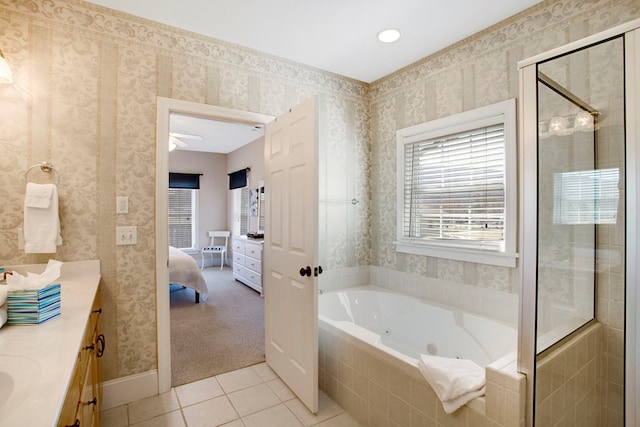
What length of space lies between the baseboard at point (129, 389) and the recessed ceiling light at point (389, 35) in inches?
117

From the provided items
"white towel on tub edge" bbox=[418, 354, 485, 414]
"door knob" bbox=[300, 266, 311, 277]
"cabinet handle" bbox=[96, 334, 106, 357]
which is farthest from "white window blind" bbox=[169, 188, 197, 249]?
"white towel on tub edge" bbox=[418, 354, 485, 414]

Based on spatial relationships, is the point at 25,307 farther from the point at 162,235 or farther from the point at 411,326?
the point at 411,326

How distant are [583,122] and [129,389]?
3.19m

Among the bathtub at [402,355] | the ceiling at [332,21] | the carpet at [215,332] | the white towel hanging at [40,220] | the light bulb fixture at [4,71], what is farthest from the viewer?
the carpet at [215,332]

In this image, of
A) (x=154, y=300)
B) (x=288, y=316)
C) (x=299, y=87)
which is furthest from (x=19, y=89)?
(x=288, y=316)

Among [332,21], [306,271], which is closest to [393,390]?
[306,271]

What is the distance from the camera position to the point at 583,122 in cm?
165

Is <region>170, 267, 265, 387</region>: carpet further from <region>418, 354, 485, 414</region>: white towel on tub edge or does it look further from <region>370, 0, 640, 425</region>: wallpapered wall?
<region>418, 354, 485, 414</region>: white towel on tub edge

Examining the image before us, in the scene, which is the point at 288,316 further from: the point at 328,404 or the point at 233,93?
the point at 233,93

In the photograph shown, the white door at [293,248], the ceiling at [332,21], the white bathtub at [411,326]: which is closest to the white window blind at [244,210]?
the white bathtub at [411,326]

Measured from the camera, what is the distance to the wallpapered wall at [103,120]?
1.94 meters

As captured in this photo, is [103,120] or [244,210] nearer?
[103,120]

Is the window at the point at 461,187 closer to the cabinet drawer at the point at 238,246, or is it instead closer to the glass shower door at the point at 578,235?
the glass shower door at the point at 578,235

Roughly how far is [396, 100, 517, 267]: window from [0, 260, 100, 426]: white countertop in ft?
7.93
